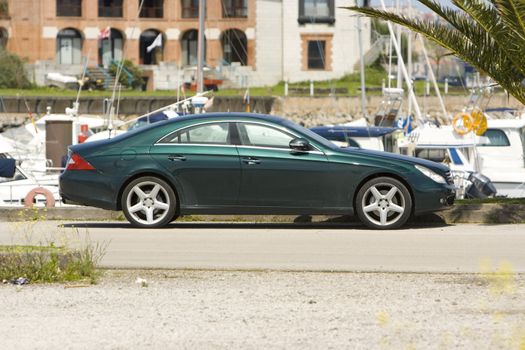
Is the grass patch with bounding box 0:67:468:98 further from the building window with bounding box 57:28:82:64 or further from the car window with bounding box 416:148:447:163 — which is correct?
the car window with bounding box 416:148:447:163

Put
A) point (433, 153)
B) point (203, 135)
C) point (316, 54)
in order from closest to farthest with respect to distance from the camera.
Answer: point (203, 135) → point (433, 153) → point (316, 54)

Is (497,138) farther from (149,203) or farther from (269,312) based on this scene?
(269,312)

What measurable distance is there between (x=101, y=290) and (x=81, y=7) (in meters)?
71.6

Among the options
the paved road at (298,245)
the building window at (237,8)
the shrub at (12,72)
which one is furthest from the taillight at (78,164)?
the building window at (237,8)

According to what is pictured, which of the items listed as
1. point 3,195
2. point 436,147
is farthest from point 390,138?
point 3,195

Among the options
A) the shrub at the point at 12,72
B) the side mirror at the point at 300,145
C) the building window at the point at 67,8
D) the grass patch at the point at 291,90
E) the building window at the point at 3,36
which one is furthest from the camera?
the building window at the point at 67,8

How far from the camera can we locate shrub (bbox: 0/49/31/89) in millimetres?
73438

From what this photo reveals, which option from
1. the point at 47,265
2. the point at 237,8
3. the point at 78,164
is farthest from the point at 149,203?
the point at 237,8

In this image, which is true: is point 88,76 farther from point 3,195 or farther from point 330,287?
point 330,287

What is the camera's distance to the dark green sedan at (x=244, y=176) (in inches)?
594

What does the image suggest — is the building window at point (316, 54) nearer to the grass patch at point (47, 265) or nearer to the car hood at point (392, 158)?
the car hood at point (392, 158)

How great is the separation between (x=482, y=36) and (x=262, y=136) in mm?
3504

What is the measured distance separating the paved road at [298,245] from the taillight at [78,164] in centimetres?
76

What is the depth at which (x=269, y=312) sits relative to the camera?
30.2ft
